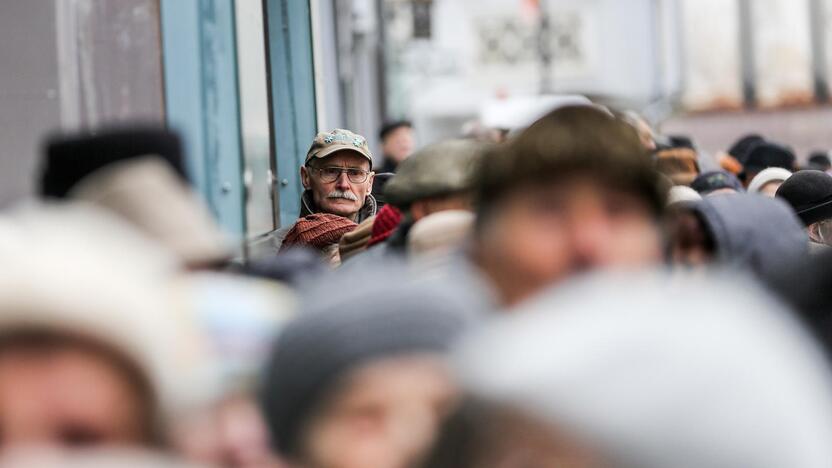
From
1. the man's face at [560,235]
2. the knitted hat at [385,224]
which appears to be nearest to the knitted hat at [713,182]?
the knitted hat at [385,224]

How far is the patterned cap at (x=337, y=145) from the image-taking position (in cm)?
613

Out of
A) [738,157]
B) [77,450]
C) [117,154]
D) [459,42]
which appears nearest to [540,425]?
[77,450]

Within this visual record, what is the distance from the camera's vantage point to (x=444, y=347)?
1.67m

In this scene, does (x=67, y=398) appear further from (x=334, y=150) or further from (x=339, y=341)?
(x=334, y=150)

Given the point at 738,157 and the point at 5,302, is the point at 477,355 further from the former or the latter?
the point at 738,157

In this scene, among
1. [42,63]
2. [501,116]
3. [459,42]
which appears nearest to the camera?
[42,63]

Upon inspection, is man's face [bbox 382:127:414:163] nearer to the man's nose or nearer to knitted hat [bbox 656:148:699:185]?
knitted hat [bbox 656:148:699:185]

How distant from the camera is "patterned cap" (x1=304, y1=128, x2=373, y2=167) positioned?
613 centimetres

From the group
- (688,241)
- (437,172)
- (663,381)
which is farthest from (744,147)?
(663,381)

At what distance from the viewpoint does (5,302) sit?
5.38ft

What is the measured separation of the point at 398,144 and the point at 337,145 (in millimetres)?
3426

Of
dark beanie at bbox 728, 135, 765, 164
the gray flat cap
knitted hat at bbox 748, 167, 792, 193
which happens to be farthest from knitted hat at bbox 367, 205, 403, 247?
dark beanie at bbox 728, 135, 765, 164

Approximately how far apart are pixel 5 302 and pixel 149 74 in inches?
178

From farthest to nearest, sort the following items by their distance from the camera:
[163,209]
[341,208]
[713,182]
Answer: [713,182] → [341,208] → [163,209]
